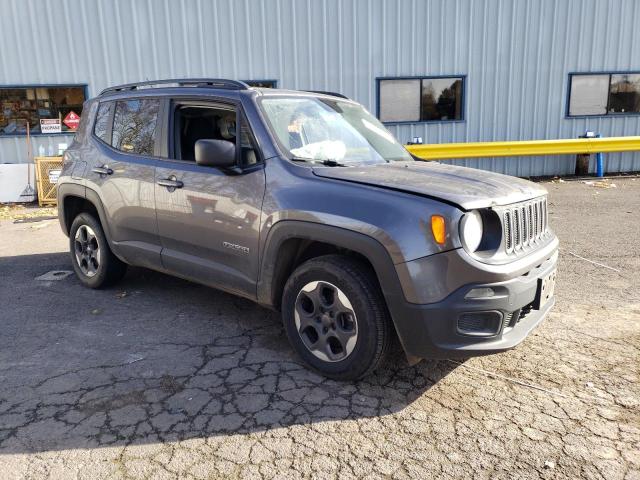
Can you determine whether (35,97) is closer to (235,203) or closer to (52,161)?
(52,161)

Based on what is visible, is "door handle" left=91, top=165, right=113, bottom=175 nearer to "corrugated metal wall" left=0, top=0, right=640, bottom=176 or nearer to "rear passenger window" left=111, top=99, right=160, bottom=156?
"rear passenger window" left=111, top=99, right=160, bottom=156

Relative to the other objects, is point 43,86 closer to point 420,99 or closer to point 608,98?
point 420,99

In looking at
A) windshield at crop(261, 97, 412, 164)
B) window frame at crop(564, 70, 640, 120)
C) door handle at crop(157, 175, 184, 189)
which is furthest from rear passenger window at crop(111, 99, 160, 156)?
window frame at crop(564, 70, 640, 120)

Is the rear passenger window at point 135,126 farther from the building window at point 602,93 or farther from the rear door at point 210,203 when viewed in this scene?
the building window at point 602,93

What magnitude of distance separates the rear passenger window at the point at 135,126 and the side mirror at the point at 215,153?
3.52 feet

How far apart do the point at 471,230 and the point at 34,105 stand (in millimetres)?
11223

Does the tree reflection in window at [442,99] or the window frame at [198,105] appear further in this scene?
the tree reflection in window at [442,99]

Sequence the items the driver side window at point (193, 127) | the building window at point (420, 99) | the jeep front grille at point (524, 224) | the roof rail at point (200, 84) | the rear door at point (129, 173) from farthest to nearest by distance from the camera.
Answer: the building window at point (420, 99) < the rear door at point (129, 173) < the driver side window at point (193, 127) < the roof rail at point (200, 84) < the jeep front grille at point (524, 224)

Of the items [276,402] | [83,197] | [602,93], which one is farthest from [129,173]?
[602,93]

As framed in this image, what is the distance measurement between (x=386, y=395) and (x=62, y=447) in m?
1.80

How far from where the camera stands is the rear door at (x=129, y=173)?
4.35 metres

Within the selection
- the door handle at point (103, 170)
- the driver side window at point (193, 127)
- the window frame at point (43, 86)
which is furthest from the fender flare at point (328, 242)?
the window frame at point (43, 86)

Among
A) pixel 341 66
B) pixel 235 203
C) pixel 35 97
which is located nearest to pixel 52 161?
pixel 35 97

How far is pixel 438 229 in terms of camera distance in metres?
2.79
